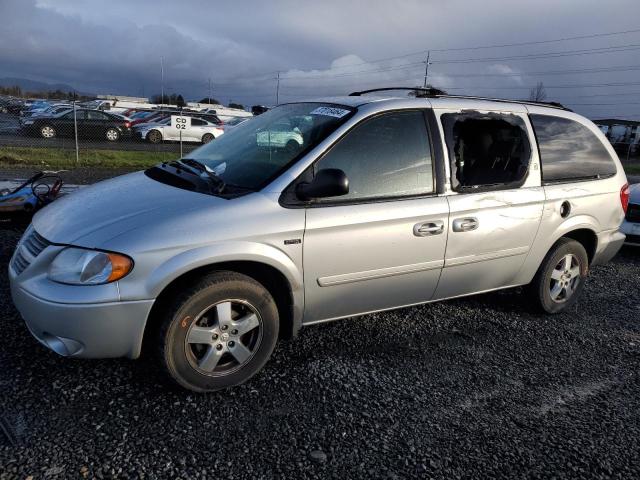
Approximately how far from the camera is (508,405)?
307 centimetres

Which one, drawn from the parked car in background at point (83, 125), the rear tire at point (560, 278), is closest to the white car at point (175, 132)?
the parked car in background at point (83, 125)

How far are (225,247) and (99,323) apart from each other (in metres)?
0.74

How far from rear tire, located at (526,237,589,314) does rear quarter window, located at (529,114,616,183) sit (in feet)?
1.94

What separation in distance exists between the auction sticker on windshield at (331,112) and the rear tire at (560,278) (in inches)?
86.2

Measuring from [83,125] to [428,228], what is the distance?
21036mm

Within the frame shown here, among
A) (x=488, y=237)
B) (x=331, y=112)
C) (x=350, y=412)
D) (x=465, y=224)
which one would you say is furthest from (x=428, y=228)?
(x=350, y=412)

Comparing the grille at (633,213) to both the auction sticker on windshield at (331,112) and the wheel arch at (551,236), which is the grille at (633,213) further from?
the auction sticker on windshield at (331,112)

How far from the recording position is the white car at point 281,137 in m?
3.38

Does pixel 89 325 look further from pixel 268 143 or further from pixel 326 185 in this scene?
pixel 268 143

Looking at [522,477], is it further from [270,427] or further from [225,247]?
[225,247]

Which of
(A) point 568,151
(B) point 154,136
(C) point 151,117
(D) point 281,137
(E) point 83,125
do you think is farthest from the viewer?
(C) point 151,117

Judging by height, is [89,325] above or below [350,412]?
above

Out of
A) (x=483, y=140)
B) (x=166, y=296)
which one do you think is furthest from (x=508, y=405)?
(x=166, y=296)

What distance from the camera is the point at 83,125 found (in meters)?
21.0
